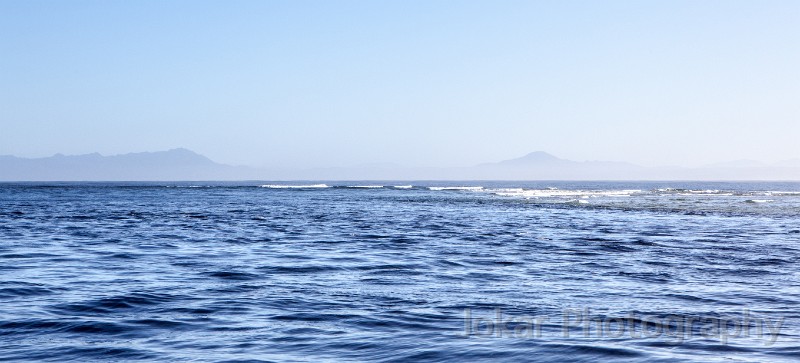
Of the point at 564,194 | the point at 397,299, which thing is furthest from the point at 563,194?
the point at 397,299

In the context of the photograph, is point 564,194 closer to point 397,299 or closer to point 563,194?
point 563,194

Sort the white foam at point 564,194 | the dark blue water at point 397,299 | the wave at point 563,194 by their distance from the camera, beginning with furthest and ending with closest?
the wave at point 563,194, the white foam at point 564,194, the dark blue water at point 397,299

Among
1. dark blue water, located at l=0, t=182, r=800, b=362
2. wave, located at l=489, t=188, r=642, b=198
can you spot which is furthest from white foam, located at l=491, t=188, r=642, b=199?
dark blue water, located at l=0, t=182, r=800, b=362

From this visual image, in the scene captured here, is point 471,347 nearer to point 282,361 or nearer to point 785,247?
point 282,361

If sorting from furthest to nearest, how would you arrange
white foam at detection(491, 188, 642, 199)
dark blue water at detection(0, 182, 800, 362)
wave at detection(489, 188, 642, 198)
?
wave at detection(489, 188, 642, 198) → white foam at detection(491, 188, 642, 199) → dark blue water at detection(0, 182, 800, 362)

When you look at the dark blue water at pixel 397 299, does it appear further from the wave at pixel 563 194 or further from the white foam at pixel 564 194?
the wave at pixel 563 194

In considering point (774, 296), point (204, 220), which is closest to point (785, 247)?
point (774, 296)

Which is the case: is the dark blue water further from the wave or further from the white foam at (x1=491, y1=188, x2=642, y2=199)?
the wave

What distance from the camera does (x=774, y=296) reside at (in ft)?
46.4

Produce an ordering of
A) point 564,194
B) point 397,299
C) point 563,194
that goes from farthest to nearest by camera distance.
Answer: point 563,194
point 564,194
point 397,299

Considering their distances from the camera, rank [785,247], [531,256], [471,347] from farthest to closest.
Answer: [785,247]
[531,256]
[471,347]

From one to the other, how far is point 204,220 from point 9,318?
28176mm

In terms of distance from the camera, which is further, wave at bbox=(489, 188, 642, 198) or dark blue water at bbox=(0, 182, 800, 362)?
wave at bbox=(489, 188, 642, 198)

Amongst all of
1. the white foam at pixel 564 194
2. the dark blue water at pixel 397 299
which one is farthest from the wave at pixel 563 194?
the dark blue water at pixel 397 299
